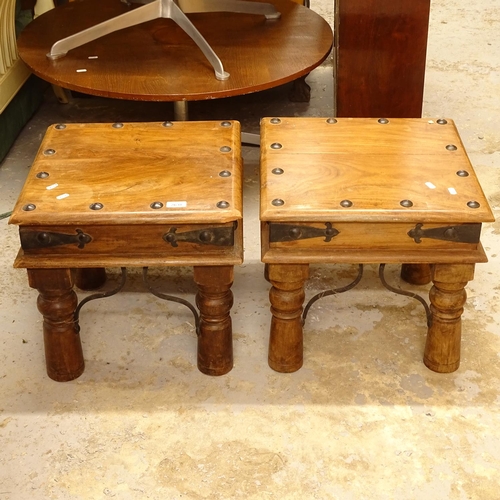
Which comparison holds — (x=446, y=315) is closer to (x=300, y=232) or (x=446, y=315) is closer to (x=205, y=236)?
(x=300, y=232)

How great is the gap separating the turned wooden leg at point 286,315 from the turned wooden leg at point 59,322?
1.75 ft


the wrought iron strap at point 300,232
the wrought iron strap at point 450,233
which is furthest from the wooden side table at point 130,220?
the wrought iron strap at point 450,233

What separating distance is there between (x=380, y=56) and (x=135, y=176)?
132 cm

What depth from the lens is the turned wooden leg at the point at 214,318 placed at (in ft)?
7.08

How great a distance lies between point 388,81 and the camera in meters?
3.17

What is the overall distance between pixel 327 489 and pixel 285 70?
61.0 inches

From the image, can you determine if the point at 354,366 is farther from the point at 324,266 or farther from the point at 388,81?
the point at 388,81

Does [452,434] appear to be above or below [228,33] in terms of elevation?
below

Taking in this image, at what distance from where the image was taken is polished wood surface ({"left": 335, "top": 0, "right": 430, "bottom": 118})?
305cm

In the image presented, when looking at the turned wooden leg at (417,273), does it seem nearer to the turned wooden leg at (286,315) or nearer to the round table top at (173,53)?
the turned wooden leg at (286,315)

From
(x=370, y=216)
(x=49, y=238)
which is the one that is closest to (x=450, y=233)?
(x=370, y=216)

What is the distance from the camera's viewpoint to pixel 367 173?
7.27 feet

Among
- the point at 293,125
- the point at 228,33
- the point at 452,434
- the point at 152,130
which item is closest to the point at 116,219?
the point at 152,130

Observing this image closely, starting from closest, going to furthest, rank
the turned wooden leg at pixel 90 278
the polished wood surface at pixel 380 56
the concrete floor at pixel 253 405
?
the concrete floor at pixel 253 405 → the turned wooden leg at pixel 90 278 → the polished wood surface at pixel 380 56
